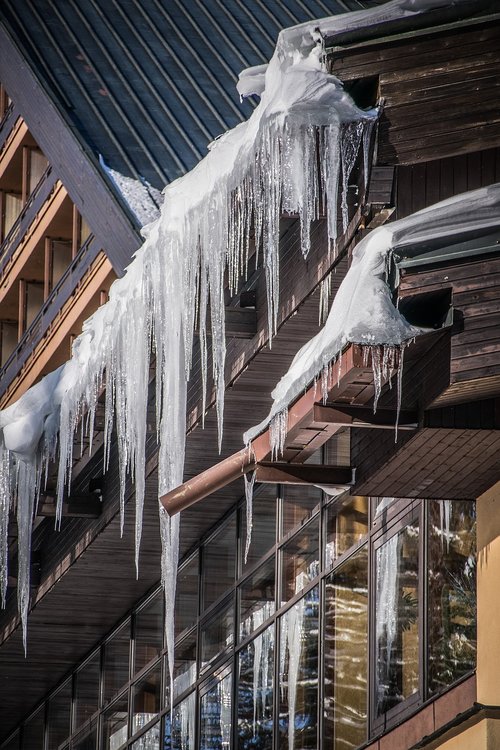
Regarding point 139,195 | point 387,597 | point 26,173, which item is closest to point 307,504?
point 387,597

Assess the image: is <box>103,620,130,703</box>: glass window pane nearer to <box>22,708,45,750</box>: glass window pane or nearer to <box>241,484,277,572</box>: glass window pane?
<box>22,708,45,750</box>: glass window pane

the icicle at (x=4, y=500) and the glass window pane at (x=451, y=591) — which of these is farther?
the icicle at (x=4, y=500)

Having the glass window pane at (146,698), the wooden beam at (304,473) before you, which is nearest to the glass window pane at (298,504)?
the wooden beam at (304,473)

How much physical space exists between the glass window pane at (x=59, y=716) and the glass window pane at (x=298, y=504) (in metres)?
8.05

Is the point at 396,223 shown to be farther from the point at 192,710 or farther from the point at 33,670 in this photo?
the point at 33,670

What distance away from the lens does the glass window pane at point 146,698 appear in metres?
20.5

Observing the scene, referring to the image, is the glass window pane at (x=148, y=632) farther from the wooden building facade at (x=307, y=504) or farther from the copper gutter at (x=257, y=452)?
the copper gutter at (x=257, y=452)

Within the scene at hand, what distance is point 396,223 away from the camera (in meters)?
11.1

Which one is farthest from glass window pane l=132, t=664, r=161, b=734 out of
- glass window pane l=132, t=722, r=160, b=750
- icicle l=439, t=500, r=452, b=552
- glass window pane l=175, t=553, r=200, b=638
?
icicle l=439, t=500, r=452, b=552

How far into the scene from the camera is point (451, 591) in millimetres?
12953

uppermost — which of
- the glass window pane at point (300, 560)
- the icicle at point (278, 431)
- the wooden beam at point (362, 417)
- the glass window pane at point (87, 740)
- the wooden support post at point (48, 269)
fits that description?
the wooden support post at point (48, 269)

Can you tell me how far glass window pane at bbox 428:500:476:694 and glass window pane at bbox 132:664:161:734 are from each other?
7.81 meters

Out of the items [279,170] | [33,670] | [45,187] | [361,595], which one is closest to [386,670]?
[361,595]

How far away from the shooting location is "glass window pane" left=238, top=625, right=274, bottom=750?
17078mm
